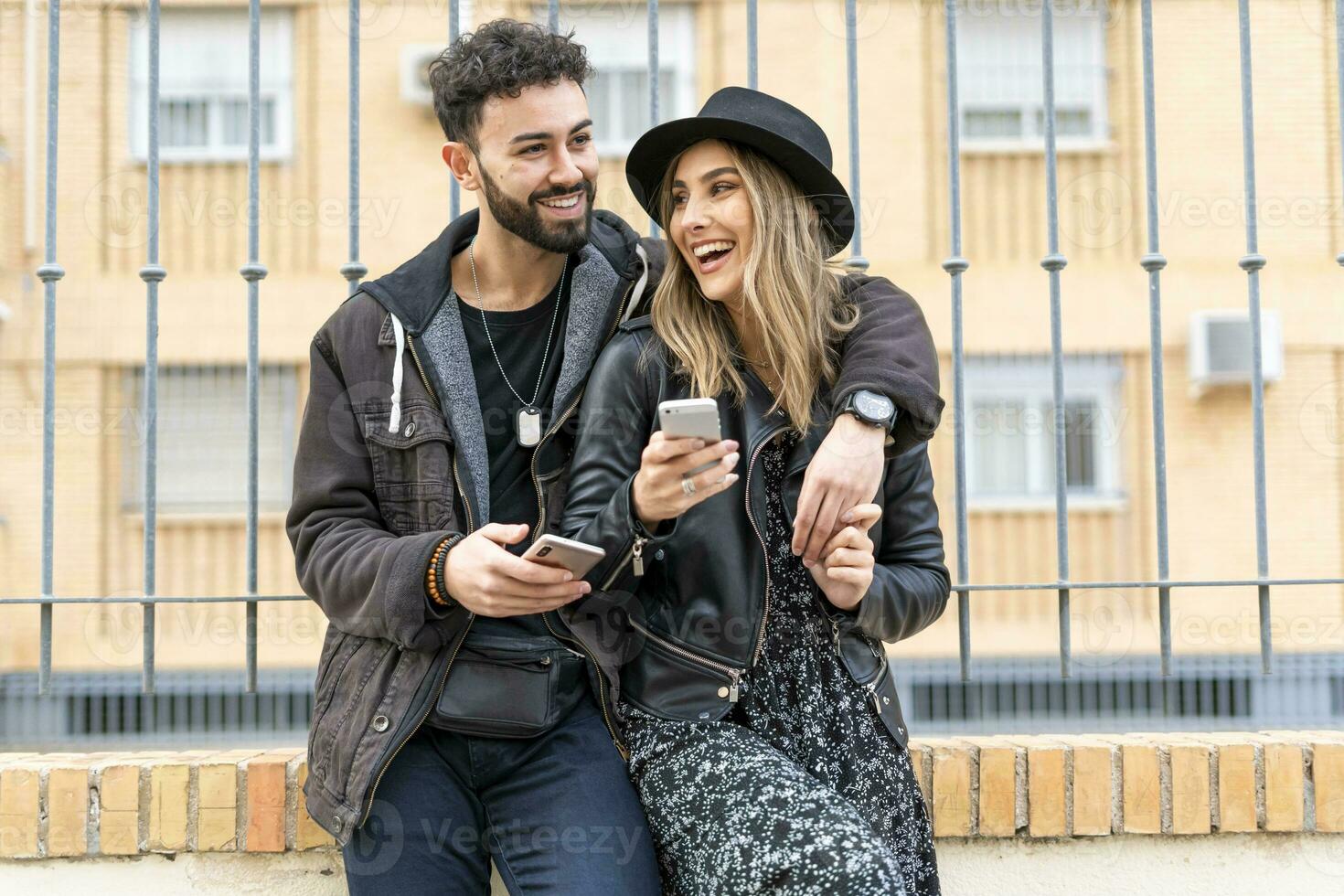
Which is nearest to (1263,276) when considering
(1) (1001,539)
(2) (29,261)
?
(1) (1001,539)

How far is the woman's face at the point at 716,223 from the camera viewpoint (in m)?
2.43

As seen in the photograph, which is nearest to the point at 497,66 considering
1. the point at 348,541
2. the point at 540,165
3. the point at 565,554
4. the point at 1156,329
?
the point at 540,165

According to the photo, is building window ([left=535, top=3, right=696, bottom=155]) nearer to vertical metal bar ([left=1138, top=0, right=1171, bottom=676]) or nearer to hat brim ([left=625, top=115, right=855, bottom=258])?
vertical metal bar ([left=1138, top=0, right=1171, bottom=676])

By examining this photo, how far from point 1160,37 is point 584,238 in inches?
379

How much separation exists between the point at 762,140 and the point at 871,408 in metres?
0.57

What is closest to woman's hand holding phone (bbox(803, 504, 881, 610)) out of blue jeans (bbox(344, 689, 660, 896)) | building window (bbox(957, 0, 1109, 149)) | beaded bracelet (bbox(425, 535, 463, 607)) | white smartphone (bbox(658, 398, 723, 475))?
white smartphone (bbox(658, 398, 723, 475))

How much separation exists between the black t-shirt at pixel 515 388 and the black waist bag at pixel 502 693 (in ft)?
0.18

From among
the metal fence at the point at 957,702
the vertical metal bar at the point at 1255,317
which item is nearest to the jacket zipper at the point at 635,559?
the vertical metal bar at the point at 1255,317

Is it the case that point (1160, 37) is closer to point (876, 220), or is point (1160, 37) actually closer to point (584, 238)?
point (876, 220)

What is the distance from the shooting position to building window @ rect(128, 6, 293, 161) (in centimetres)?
1076

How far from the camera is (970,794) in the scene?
2.62 meters

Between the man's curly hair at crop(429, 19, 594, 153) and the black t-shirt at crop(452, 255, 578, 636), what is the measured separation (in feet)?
1.25

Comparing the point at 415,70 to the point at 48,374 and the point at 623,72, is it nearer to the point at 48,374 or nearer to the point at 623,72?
the point at 623,72

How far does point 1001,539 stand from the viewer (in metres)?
10.5
